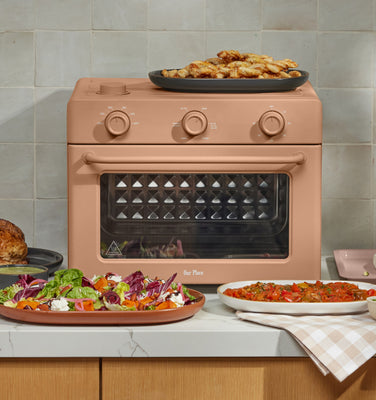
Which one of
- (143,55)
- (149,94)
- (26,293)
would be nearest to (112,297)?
(26,293)

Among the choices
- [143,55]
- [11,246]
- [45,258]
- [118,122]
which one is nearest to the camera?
[118,122]

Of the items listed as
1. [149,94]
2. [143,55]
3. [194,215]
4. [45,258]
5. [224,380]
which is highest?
[143,55]

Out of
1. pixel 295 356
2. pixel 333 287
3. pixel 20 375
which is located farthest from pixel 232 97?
pixel 20 375

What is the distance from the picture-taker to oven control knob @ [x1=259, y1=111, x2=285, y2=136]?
1485mm

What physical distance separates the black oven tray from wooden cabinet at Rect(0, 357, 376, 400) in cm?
62

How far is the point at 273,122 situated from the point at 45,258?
0.72 meters

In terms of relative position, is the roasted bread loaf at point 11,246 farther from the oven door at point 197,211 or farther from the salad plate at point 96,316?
the salad plate at point 96,316

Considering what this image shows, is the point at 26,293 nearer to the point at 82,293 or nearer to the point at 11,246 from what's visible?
the point at 82,293

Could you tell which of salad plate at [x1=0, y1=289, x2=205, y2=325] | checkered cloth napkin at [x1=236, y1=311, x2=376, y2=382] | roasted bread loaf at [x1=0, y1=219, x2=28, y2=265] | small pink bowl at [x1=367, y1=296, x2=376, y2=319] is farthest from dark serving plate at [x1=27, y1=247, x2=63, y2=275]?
small pink bowl at [x1=367, y1=296, x2=376, y2=319]

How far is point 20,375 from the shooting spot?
1.22 metres

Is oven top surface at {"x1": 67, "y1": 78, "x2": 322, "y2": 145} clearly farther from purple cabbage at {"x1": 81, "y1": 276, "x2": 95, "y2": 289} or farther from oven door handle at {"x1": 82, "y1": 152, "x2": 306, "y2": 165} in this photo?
purple cabbage at {"x1": 81, "y1": 276, "x2": 95, "y2": 289}

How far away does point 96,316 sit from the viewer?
1231mm

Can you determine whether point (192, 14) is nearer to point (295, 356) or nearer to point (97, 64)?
point (97, 64)

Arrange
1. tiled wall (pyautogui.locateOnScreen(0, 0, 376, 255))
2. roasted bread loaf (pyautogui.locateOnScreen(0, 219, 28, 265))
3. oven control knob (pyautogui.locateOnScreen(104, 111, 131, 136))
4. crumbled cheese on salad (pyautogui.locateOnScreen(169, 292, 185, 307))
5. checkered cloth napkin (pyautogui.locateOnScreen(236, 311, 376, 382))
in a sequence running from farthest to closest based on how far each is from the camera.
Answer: tiled wall (pyautogui.locateOnScreen(0, 0, 376, 255)), roasted bread loaf (pyautogui.locateOnScreen(0, 219, 28, 265)), oven control knob (pyautogui.locateOnScreen(104, 111, 131, 136)), crumbled cheese on salad (pyautogui.locateOnScreen(169, 292, 185, 307)), checkered cloth napkin (pyautogui.locateOnScreen(236, 311, 376, 382))
